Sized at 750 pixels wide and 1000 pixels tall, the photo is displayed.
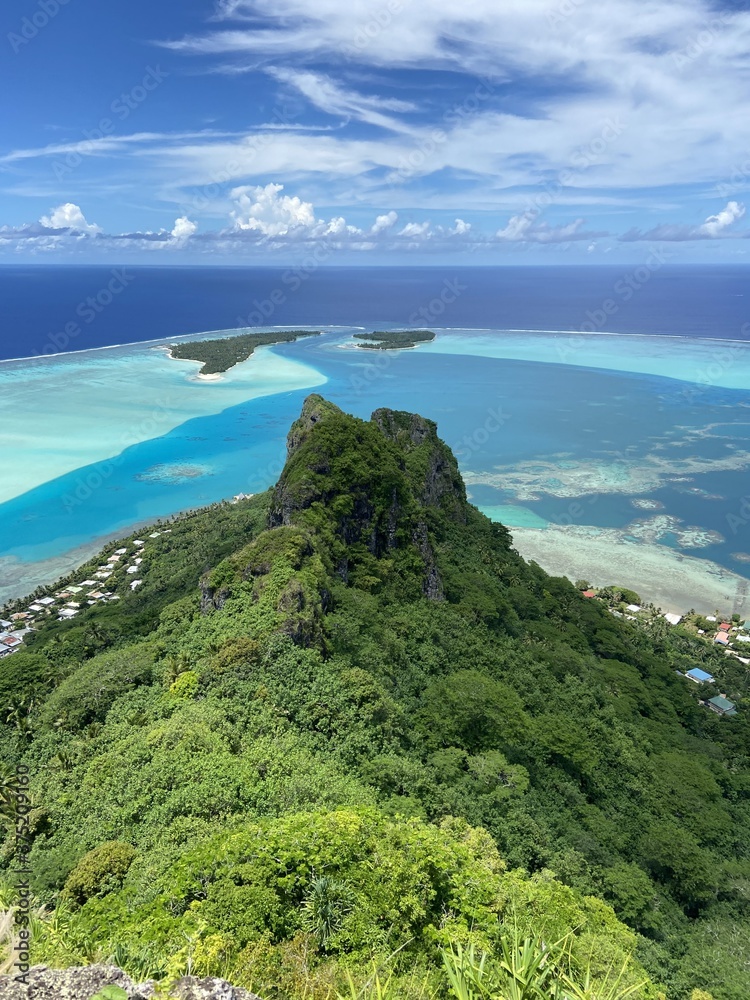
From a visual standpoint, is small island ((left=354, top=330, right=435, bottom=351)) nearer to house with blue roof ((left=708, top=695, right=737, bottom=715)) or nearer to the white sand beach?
the white sand beach

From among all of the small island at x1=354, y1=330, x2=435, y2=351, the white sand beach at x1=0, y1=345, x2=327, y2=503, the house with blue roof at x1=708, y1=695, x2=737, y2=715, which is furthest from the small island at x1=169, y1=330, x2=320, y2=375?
the house with blue roof at x1=708, y1=695, x2=737, y2=715

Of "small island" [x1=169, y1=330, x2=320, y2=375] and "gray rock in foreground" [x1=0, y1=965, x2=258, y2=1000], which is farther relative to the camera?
"small island" [x1=169, y1=330, x2=320, y2=375]

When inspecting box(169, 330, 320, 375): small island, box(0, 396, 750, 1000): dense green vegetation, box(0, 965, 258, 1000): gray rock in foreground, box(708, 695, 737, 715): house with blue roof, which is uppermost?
box(169, 330, 320, 375): small island

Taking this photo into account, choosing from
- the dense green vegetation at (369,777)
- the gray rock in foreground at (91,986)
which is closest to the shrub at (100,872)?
the dense green vegetation at (369,777)

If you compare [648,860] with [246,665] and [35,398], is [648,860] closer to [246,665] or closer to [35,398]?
[246,665]

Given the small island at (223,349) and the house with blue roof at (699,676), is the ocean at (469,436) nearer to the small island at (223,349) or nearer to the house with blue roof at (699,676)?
the small island at (223,349)

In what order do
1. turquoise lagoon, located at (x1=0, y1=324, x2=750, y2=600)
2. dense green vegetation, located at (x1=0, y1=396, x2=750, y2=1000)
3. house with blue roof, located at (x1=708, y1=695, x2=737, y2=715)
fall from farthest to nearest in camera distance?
turquoise lagoon, located at (x1=0, y1=324, x2=750, y2=600) < house with blue roof, located at (x1=708, y1=695, x2=737, y2=715) < dense green vegetation, located at (x1=0, y1=396, x2=750, y2=1000)

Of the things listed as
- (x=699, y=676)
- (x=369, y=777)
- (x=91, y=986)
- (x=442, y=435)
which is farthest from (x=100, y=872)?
(x=442, y=435)
